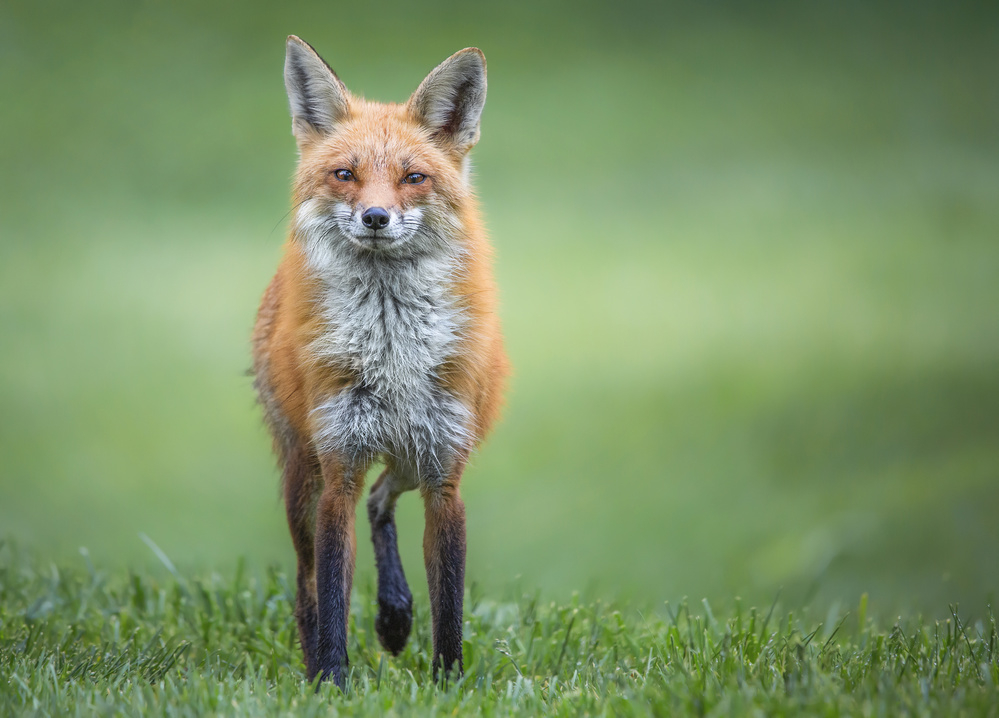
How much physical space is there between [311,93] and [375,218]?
0.74m

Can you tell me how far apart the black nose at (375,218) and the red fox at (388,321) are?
0.03ft

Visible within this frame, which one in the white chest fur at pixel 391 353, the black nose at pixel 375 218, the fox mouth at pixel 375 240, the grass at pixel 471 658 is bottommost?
the grass at pixel 471 658

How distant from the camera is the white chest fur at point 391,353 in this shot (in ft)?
9.48

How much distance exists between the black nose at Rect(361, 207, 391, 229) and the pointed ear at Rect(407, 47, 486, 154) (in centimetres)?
56

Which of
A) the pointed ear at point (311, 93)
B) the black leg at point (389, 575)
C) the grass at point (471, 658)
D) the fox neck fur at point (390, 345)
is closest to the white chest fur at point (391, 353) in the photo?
the fox neck fur at point (390, 345)

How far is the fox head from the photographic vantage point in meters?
2.81

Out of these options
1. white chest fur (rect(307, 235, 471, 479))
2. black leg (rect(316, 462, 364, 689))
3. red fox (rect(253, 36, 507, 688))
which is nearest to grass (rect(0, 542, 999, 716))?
black leg (rect(316, 462, 364, 689))

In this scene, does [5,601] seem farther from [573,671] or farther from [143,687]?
[573,671]

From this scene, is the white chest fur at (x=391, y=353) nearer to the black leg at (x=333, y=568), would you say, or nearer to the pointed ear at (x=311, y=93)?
the black leg at (x=333, y=568)

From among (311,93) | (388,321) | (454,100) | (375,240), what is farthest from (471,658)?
(311,93)

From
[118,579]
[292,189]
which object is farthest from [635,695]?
[118,579]

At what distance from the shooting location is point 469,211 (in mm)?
3082

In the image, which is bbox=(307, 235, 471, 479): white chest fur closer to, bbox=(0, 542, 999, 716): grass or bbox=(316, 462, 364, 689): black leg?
bbox=(316, 462, 364, 689): black leg

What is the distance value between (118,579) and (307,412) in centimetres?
203
